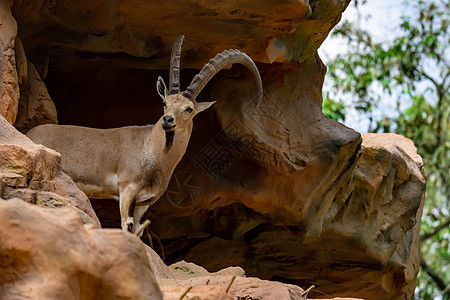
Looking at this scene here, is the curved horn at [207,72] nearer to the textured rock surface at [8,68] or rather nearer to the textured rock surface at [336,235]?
the textured rock surface at [8,68]

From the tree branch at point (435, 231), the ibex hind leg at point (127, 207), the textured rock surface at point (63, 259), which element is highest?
the textured rock surface at point (63, 259)

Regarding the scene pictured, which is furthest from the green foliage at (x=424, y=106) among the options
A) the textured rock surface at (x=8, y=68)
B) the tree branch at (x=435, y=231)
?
the textured rock surface at (x=8, y=68)

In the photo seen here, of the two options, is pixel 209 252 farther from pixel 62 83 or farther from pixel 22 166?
pixel 22 166

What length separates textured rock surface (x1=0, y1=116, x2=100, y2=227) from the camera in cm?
435

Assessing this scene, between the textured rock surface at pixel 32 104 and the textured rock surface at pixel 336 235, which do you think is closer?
the textured rock surface at pixel 32 104

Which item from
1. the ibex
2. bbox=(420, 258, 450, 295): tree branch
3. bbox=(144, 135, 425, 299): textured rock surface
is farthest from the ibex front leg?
bbox=(420, 258, 450, 295): tree branch

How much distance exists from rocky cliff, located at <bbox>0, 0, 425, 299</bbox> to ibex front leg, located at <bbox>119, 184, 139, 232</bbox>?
1052mm

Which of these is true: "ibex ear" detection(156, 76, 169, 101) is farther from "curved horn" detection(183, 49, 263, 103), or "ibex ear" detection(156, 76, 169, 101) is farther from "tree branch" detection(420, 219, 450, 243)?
"tree branch" detection(420, 219, 450, 243)

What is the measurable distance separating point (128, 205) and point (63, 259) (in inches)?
138

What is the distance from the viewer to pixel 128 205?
251 inches

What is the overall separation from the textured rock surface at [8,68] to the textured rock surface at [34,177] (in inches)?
35.0

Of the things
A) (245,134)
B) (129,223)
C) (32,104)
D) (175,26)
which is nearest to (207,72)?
(175,26)

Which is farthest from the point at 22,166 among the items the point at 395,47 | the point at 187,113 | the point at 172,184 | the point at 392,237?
the point at 395,47

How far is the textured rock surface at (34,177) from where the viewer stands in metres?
4.35
